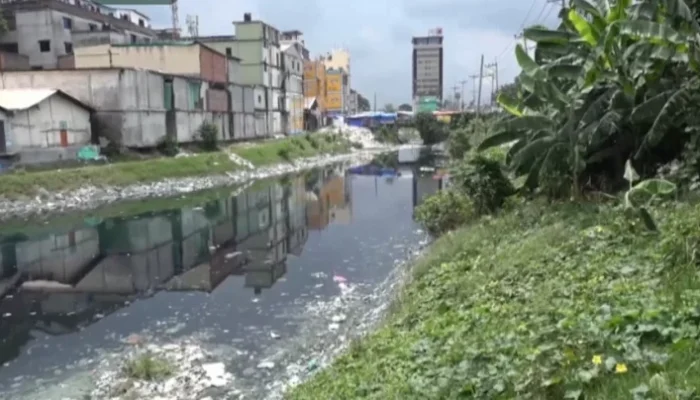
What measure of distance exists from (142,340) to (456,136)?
2571cm

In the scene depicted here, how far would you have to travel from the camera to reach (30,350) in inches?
384

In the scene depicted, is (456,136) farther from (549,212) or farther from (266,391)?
(266,391)

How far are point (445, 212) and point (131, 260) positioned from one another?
27.3 feet

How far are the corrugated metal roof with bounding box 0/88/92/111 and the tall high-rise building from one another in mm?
77186

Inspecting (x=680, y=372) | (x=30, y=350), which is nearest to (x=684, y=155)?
(x=680, y=372)

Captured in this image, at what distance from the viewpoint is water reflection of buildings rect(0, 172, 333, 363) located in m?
12.1

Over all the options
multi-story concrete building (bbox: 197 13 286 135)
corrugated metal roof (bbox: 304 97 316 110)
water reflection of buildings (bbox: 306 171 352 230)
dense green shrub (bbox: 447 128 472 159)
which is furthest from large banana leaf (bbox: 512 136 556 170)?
corrugated metal roof (bbox: 304 97 316 110)

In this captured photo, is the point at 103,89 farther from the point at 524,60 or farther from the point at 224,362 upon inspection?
the point at 224,362

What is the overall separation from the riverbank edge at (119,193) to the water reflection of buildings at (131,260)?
3006 millimetres

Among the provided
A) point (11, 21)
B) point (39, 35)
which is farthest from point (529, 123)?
point (11, 21)

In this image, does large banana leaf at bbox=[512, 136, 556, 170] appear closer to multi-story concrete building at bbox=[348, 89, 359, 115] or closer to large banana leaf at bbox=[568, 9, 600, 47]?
large banana leaf at bbox=[568, 9, 600, 47]

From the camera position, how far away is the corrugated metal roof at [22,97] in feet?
88.7

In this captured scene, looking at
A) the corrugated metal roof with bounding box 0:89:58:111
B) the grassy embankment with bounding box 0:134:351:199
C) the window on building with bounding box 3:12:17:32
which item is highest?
the window on building with bounding box 3:12:17:32

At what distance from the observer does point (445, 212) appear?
51.3ft
